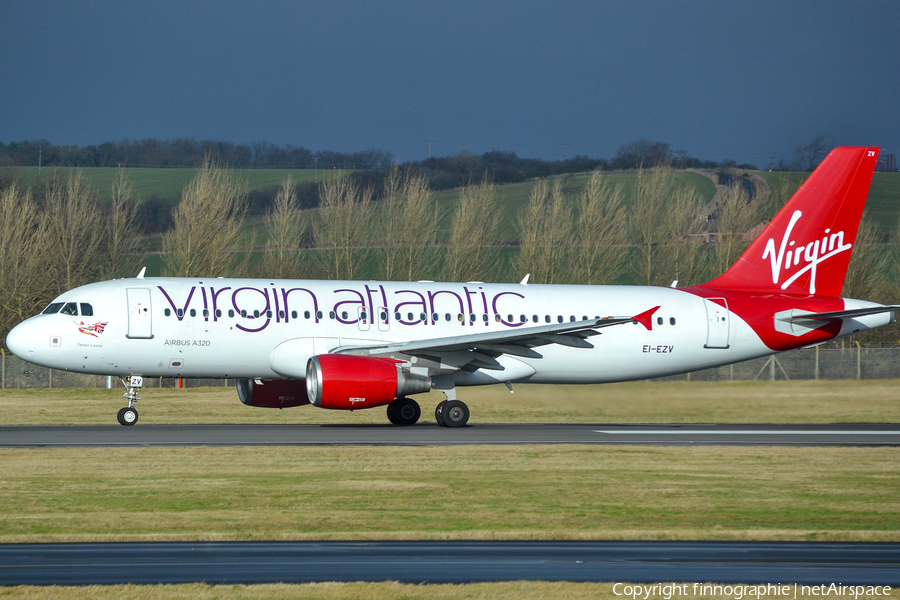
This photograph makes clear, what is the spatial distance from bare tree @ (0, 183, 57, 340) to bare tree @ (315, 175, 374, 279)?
50.6 ft

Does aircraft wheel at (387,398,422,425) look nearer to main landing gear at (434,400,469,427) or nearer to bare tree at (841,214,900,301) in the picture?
main landing gear at (434,400,469,427)

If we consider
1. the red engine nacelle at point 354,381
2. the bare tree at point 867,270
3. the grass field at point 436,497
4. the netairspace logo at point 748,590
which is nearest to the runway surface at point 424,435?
the red engine nacelle at point 354,381

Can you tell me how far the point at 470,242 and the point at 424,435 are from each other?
38.1 meters

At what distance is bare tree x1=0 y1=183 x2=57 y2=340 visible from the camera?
171 feet

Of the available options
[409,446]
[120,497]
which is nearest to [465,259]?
[409,446]

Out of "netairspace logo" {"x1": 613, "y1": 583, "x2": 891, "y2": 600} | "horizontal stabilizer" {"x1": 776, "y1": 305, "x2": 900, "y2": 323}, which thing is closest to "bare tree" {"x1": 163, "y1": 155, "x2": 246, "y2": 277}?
"horizontal stabilizer" {"x1": 776, "y1": 305, "x2": 900, "y2": 323}

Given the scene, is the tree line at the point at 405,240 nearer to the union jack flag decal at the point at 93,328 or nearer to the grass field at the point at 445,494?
the union jack flag decal at the point at 93,328

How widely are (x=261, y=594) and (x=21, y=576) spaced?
2.47 metres

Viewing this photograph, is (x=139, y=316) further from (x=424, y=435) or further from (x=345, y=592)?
(x=345, y=592)

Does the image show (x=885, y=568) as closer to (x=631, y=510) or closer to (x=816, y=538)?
(x=816, y=538)

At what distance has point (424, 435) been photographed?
2389 centimetres

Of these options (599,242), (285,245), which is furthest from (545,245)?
(285,245)

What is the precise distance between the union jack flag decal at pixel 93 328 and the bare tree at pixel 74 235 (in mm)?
32630

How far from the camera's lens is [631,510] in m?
14.2
